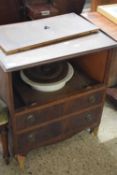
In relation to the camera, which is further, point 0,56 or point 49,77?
point 49,77

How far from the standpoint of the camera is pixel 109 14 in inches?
59.5

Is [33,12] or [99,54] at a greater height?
[33,12]

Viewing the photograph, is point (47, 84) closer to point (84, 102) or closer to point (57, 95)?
point (57, 95)

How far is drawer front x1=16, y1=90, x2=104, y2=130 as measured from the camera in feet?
3.80

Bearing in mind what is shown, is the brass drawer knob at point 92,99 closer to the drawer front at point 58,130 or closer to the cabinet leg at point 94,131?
the drawer front at point 58,130

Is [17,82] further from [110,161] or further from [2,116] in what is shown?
[110,161]

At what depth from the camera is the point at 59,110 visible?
1227 millimetres

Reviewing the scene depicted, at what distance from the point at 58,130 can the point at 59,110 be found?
0.44 ft

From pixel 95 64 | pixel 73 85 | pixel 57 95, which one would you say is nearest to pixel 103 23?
pixel 95 64

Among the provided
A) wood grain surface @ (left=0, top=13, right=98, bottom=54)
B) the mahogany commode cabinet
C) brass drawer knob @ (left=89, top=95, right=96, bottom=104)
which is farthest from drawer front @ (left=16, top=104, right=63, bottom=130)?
wood grain surface @ (left=0, top=13, right=98, bottom=54)

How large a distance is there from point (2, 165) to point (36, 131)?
0.92 ft

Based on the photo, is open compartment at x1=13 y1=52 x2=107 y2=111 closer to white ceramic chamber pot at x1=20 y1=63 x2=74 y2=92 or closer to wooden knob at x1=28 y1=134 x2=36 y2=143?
white ceramic chamber pot at x1=20 y1=63 x2=74 y2=92

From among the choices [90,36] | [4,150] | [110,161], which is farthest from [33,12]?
[110,161]

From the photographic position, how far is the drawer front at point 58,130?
4.07 ft
